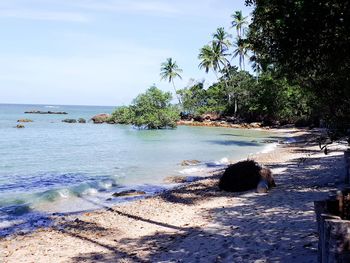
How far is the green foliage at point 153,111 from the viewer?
65.9 metres

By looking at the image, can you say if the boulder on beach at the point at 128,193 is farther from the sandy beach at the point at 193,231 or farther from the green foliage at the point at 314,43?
the green foliage at the point at 314,43

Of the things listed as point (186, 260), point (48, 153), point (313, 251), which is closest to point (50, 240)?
point (186, 260)

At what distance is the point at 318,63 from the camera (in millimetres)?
6707

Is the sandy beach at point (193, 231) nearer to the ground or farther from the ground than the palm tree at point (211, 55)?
nearer to the ground

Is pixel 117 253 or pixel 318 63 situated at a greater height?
pixel 318 63

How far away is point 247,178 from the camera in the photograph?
1440 centimetres

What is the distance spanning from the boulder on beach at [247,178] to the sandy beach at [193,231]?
17.8 inches

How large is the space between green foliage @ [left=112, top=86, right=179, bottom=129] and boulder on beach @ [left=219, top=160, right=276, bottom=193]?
50552 millimetres

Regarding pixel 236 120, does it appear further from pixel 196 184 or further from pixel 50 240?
pixel 50 240

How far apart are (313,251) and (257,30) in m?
4.58

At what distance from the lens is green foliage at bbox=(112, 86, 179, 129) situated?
216 feet

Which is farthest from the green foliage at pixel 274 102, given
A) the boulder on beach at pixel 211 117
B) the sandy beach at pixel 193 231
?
the sandy beach at pixel 193 231

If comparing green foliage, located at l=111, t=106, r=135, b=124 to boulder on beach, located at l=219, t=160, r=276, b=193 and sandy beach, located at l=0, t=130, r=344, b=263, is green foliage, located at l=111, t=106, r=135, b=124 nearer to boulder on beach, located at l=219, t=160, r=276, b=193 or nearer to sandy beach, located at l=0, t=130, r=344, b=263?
boulder on beach, located at l=219, t=160, r=276, b=193

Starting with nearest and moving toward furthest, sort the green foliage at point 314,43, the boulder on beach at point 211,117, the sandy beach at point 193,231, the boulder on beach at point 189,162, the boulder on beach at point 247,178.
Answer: the green foliage at point 314,43 < the sandy beach at point 193,231 < the boulder on beach at point 247,178 < the boulder on beach at point 189,162 < the boulder on beach at point 211,117
